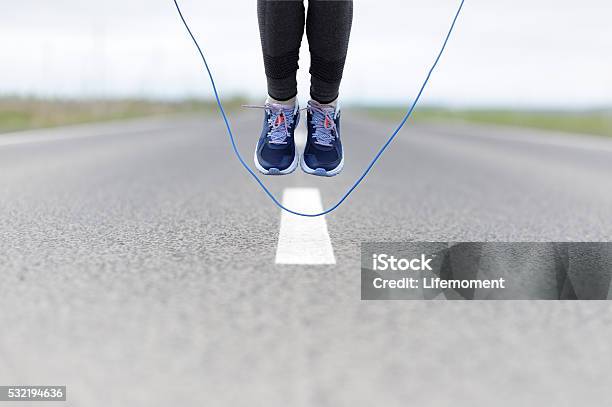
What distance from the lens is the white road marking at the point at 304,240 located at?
291 centimetres

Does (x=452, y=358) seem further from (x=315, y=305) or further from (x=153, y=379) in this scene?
(x=153, y=379)

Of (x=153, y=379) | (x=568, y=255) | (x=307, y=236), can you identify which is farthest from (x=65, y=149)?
(x=153, y=379)

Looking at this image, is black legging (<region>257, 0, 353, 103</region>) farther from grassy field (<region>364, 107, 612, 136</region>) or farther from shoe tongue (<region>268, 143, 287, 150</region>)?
grassy field (<region>364, 107, 612, 136</region>)

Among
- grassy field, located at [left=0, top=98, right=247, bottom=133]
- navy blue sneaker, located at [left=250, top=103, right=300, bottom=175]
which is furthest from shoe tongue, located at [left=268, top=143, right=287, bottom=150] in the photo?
grassy field, located at [left=0, top=98, right=247, bottom=133]

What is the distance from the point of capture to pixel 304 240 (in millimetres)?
3287

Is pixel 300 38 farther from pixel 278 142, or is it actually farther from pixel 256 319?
pixel 256 319

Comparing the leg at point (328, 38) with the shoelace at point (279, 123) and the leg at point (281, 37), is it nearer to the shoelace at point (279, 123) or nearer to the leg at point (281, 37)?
the leg at point (281, 37)

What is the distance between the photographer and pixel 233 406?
159cm

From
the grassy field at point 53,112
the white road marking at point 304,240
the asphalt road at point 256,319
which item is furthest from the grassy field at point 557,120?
the asphalt road at point 256,319

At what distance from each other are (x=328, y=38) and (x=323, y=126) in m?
0.55

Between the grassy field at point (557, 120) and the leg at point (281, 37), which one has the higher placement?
the grassy field at point (557, 120)

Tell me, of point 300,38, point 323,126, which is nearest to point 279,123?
point 323,126

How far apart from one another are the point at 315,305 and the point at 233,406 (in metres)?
0.74

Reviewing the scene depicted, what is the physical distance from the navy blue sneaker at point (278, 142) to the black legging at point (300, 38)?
0.09m
